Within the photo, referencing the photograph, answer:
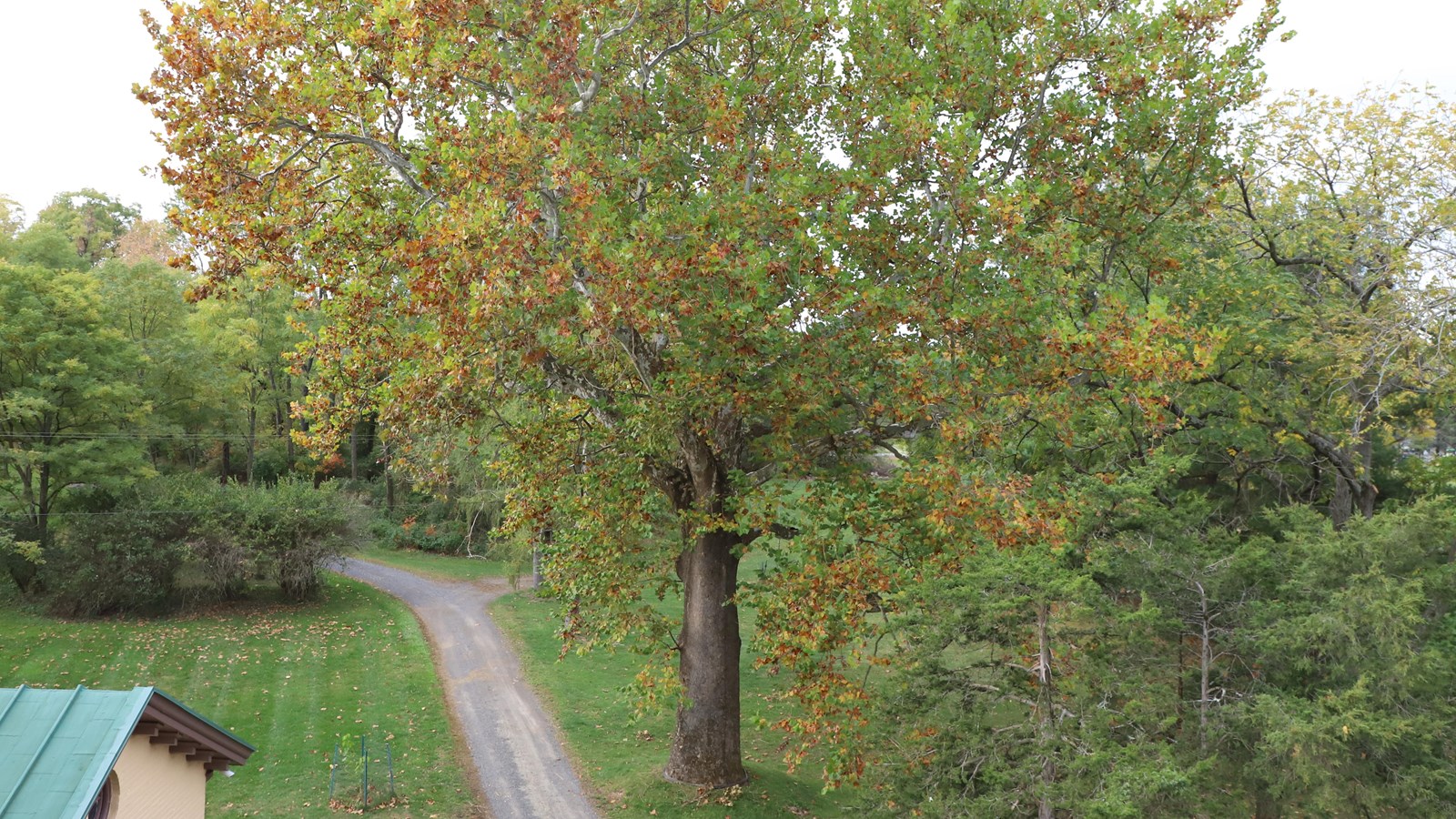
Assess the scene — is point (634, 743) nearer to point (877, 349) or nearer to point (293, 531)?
point (877, 349)

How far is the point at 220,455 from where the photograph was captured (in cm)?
4812

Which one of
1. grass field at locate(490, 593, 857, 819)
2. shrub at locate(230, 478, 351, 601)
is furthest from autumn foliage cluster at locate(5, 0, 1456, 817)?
shrub at locate(230, 478, 351, 601)

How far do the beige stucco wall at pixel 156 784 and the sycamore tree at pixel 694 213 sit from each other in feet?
15.1

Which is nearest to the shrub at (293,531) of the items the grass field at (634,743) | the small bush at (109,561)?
the small bush at (109,561)

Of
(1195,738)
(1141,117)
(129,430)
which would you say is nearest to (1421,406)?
(1141,117)

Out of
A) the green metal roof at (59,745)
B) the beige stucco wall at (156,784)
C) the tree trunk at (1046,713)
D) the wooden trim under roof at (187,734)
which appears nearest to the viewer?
the green metal roof at (59,745)

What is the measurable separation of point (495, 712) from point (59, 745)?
1327 centimetres

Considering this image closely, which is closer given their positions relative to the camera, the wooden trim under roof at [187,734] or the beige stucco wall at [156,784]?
the beige stucco wall at [156,784]

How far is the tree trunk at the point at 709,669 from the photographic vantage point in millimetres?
16094

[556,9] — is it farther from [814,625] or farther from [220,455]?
[220,455]

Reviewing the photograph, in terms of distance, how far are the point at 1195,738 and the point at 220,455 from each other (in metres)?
49.5

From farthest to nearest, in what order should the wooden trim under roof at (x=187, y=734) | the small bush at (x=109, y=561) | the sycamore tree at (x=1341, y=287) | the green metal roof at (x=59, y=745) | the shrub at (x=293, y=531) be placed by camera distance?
1. the shrub at (x=293, y=531)
2. the small bush at (x=109, y=561)
3. the sycamore tree at (x=1341, y=287)
4. the wooden trim under roof at (x=187, y=734)
5. the green metal roof at (x=59, y=745)

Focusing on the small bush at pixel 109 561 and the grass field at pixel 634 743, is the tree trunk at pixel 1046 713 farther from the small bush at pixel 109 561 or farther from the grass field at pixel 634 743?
the small bush at pixel 109 561

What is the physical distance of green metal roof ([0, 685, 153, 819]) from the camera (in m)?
8.91
